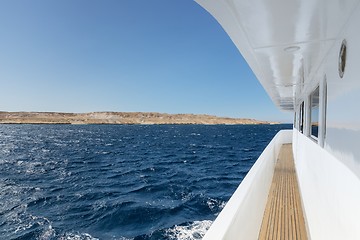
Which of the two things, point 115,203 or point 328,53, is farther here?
point 115,203

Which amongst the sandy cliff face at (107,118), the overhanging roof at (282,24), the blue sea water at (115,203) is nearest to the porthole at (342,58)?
the overhanging roof at (282,24)

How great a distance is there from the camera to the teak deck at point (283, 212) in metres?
3.68

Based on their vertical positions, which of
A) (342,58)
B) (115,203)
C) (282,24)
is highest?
(282,24)

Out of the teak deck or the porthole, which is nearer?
the porthole

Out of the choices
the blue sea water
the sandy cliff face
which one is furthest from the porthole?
the sandy cliff face

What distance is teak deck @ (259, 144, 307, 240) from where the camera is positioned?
145 inches

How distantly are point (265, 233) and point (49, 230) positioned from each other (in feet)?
22.0

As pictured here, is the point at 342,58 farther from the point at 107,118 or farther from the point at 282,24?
the point at 107,118

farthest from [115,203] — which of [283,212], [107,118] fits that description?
[107,118]

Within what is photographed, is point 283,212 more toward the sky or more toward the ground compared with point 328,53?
more toward the ground

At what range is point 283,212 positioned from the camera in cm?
454

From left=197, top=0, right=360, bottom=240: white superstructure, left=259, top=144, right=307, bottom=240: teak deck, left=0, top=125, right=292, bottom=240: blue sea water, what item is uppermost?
left=197, top=0, right=360, bottom=240: white superstructure

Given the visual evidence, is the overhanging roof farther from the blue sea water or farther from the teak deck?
the blue sea water

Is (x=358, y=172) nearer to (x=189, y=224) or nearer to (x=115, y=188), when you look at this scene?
(x=189, y=224)
